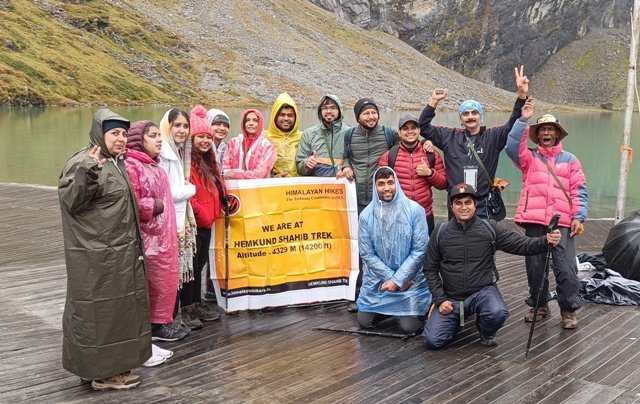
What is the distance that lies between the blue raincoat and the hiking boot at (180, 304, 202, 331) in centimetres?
146

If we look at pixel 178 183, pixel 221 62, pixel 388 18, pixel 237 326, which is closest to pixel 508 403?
pixel 237 326

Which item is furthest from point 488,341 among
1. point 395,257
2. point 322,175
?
point 322,175

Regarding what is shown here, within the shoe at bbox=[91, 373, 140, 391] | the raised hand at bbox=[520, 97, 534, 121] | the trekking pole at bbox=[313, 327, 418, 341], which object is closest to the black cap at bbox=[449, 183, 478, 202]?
the raised hand at bbox=[520, 97, 534, 121]

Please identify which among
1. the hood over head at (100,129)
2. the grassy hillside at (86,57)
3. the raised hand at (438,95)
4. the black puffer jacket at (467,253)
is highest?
the grassy hillside at (86,57)

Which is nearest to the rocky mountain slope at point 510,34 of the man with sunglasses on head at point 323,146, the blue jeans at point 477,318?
the man with sunglasses on head at point 323,146

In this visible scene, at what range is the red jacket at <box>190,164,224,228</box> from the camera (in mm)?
5558

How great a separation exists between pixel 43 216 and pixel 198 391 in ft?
24.9

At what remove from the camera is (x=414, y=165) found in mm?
5918

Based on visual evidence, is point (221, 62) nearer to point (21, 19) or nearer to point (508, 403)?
point (21, 19)

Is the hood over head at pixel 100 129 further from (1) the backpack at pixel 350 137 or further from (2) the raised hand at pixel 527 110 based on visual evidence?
(2) the raised hand at pixel 527 110

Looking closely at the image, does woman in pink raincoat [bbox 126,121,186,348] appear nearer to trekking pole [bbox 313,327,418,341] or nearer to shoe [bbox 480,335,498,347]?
trekking pole [bbox 313,327,418,341]

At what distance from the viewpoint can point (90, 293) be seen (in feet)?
13.4

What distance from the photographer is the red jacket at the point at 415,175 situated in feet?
19.4

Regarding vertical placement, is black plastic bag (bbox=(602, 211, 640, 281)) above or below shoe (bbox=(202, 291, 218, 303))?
above
